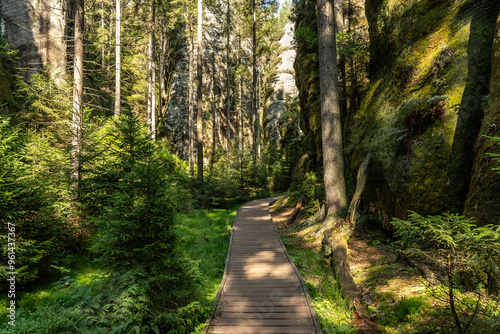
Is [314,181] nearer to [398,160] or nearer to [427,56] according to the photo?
[398,160]

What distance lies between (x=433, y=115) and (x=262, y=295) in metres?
5.96

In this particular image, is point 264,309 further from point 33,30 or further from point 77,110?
point 33,30

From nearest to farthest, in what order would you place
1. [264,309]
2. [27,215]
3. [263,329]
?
[263,329] → [264,309] → [27,215]

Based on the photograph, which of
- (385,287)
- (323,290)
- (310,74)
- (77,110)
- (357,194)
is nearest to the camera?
(385,287)

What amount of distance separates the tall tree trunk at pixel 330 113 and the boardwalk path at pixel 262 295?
2.84 metres

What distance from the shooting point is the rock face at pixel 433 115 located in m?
4.74

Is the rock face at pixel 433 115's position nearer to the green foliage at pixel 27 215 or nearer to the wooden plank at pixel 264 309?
the wooden plank at pixel 264 309

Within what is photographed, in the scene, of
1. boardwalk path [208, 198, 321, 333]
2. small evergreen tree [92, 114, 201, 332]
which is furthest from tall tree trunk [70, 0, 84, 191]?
boardwalk path [208, 198, 321, 333]

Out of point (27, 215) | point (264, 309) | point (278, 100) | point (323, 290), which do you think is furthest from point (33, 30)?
point (278, 100)

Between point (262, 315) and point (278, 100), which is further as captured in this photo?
point (278, 100)

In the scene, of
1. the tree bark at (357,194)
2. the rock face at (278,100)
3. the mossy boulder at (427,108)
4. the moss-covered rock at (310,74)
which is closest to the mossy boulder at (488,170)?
the mossy boulder at (427,108)

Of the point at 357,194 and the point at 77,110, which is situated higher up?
the point at 77,110

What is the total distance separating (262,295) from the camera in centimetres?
516

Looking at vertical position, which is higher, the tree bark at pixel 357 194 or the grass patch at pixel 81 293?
the tree bark at pixel 357 194
